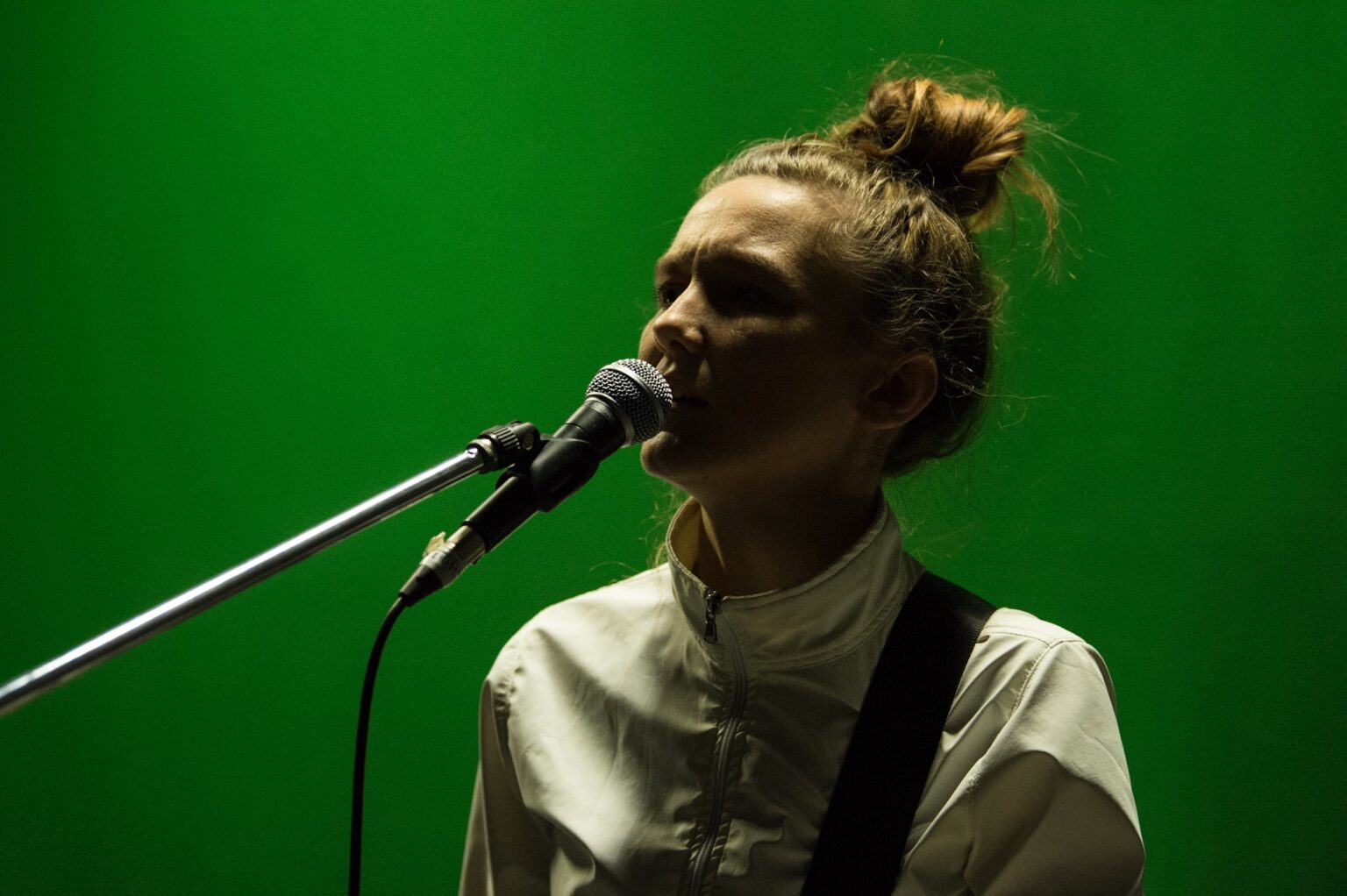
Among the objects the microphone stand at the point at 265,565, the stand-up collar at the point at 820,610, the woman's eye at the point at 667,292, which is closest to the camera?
the microphone stand at the point at 265,565

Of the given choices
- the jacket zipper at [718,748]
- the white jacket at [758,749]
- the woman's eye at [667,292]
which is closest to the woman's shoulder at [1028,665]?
the white jacket at [758,749]

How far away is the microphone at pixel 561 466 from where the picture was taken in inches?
32.5

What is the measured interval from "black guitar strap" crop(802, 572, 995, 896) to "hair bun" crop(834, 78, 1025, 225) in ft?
1.70

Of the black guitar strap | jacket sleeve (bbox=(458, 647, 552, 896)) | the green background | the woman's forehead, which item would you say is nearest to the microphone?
the woman's forehead

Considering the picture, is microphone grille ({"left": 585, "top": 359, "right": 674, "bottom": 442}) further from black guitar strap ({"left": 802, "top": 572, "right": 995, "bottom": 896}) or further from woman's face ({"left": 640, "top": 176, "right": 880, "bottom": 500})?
black guitar strap ({"left": 802, "top": 572, "right": 995, "bottom": 896})

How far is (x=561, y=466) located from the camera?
0.90 m

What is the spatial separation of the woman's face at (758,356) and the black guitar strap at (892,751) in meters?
0.21

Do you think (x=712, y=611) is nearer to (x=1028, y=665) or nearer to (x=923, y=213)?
(x=1028, y=665)

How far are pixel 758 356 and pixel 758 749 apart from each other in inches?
16.1

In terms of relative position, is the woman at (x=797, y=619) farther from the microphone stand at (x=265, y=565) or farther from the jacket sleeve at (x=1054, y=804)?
the microphone stand at (x=265, y=565)

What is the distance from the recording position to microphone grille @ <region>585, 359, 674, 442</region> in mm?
991

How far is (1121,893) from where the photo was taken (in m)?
1.06

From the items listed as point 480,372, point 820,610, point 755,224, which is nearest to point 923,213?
point 755,224

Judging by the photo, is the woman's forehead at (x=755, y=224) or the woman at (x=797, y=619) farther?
the woman's forehead at (x=755, y=224)
